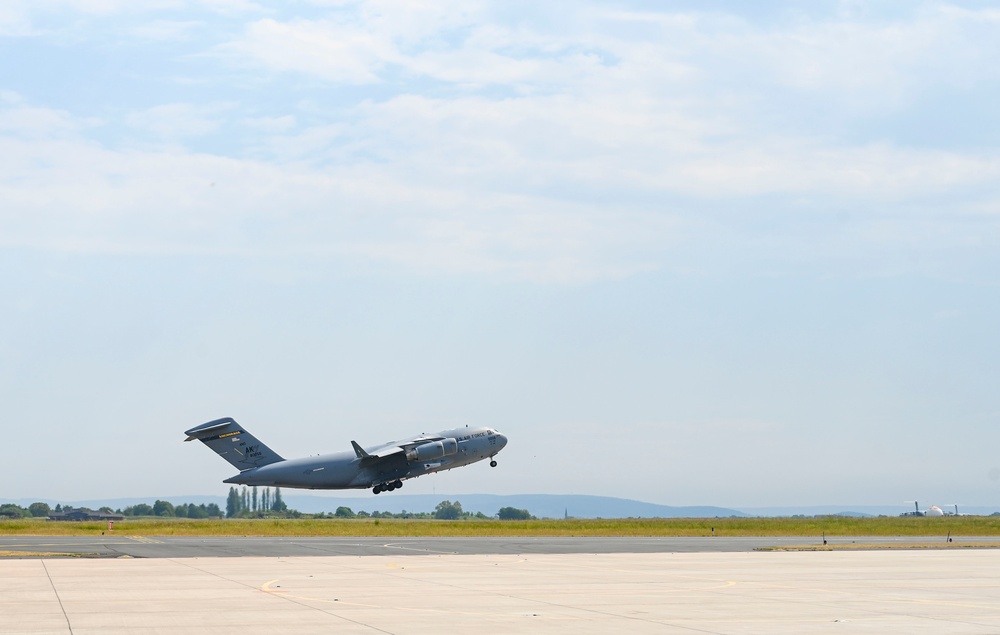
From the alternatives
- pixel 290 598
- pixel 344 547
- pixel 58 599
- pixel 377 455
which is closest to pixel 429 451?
pixel 377 455

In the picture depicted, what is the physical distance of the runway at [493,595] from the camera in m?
19.1

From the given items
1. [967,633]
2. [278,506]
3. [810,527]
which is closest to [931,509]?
[810,527]

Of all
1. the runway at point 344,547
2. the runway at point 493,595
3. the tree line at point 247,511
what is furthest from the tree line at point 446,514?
the runway at point 493,595

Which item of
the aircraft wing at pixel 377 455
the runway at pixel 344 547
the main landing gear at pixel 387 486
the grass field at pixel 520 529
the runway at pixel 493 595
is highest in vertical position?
the aircraft wing at pixel 377 455

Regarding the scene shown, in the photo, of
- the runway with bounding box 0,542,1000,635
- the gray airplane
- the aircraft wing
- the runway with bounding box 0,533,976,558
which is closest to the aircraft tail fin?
the gray airplane

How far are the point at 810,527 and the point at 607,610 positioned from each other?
61.7 meters

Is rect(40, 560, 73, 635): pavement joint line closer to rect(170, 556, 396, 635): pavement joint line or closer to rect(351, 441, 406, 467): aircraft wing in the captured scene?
rect(170, 556, 396, 635): pavement joint line

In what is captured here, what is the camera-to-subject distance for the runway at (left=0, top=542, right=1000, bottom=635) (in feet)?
62.6

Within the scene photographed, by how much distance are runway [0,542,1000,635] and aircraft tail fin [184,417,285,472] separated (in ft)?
160

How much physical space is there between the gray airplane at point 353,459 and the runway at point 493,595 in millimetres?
44884

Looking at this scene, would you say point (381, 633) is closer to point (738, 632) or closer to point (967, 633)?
point (738, 632)

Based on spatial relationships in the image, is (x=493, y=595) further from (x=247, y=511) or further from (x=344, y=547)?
(x=247, y=511)

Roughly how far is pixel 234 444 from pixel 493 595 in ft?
213

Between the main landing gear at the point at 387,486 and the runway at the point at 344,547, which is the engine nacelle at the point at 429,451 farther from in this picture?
the runway at the point at 344,547
